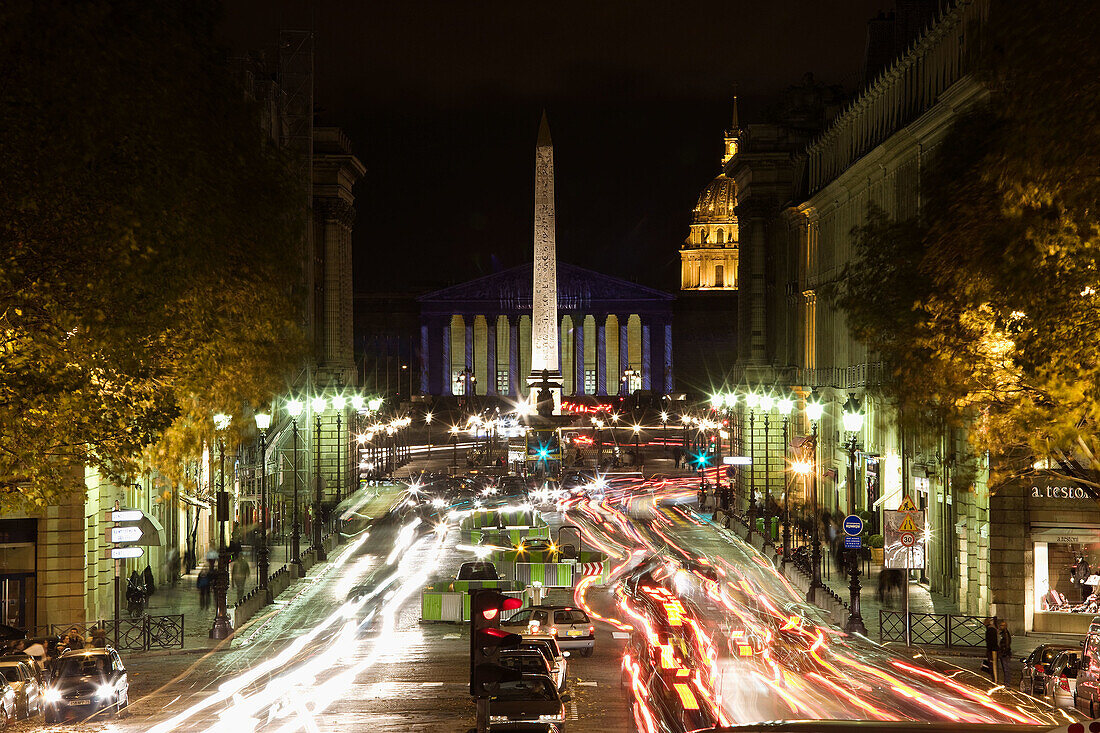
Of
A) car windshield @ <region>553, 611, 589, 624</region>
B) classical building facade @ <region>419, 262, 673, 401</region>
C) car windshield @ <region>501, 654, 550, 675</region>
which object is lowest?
car windshield @ <region>553, 611, 589, 624</region>

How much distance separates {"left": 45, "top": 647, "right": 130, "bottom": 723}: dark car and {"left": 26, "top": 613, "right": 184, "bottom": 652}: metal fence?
8091mm

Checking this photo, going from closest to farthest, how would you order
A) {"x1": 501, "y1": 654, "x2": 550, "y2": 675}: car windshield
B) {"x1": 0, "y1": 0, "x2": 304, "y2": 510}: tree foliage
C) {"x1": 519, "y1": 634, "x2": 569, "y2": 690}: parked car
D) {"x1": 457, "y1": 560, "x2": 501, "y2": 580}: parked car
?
{"x1": 0, "y1": 0, "x2": 304, "y2": 510}: tree foliage
{"x1": 501, "y1": 654, "x2": 550, "y2": 675}: car windshield
{"x1": 519, "y1": 634, "x2": 569, "y2": 690}: parked car
{"x1": 457, "y1": 560, "x2": 501, "y2": 580}: parked car

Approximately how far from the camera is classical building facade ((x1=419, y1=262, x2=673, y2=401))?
18450 centimetres

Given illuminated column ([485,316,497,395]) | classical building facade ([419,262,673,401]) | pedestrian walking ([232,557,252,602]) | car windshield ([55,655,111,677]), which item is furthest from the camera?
illuminated column ([485,316,497,395])

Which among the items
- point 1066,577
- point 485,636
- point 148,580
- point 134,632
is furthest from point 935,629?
point 148,580

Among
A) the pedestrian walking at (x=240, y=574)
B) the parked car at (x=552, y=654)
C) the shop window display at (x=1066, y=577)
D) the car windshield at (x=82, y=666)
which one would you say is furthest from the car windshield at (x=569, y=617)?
the pedestrian walking at (x=240, y=574)

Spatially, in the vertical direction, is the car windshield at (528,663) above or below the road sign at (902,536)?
below

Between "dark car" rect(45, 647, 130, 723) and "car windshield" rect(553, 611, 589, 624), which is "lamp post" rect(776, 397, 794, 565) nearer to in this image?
"car windshield" rect(553, 611, 589, 624)

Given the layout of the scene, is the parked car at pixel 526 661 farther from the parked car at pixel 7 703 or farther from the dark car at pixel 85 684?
the parked car at pixel 7 703

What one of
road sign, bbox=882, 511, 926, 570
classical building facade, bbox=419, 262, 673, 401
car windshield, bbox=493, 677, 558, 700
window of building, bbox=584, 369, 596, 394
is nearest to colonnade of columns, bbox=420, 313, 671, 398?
classical building facade, bbox=419, 262, 673, 401

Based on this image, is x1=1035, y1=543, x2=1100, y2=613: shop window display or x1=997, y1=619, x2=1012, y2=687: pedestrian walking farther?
x1=1035, y1=543, x2=1100, y2=613: shop window display

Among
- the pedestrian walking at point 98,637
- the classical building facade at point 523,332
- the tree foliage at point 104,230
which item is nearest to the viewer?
the tree foliage at point 104,230

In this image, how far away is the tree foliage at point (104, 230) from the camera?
2191 cm

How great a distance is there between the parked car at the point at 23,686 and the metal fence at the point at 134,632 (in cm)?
844
